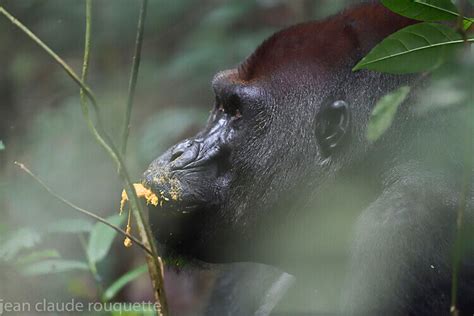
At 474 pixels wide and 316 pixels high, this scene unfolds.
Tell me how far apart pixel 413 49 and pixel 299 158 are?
1131mm

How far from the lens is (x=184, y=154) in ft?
9.85

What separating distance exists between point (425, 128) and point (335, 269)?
0.58 meters

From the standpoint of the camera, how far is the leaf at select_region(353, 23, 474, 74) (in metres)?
1.94

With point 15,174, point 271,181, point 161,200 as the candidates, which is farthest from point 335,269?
point 15,174

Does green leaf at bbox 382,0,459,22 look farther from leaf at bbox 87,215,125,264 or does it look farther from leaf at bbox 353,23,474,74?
leaf at bbox 87,215,125,264

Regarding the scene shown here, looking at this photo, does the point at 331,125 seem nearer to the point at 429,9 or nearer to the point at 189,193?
the point at 189,193

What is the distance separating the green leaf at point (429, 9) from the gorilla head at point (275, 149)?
3.18 feet

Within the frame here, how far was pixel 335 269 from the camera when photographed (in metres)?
2.88

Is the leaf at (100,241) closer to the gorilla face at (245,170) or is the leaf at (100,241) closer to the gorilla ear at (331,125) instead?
the gorilla face at (245,170)

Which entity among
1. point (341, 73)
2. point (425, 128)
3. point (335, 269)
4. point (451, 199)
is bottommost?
point (335, 269)

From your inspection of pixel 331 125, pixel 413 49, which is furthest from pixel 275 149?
pixel 413 49

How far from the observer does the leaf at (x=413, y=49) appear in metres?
1.94

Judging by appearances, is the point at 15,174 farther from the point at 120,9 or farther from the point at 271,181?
the point at 271,181

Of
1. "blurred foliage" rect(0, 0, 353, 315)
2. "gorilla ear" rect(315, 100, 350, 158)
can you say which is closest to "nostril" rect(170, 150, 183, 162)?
"gorilla ear" rect(315, 100, 350, 158)
